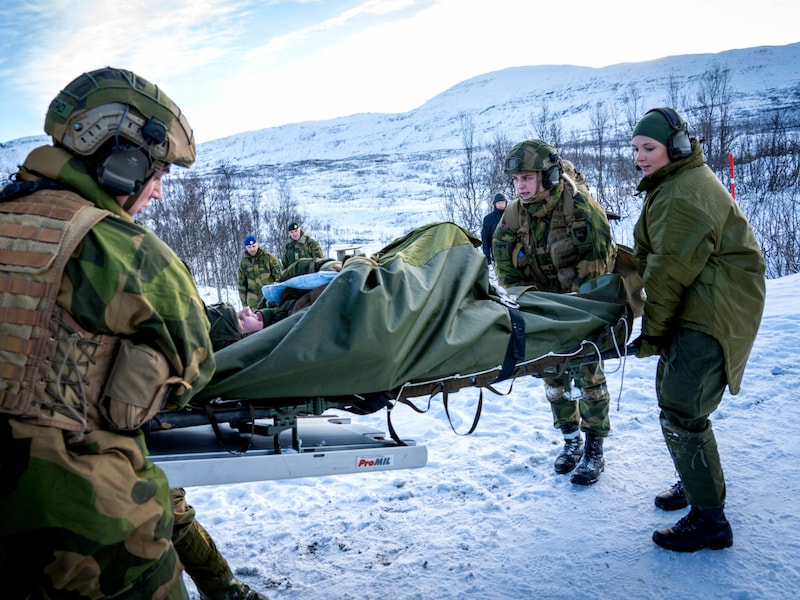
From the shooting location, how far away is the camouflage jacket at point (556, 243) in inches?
170

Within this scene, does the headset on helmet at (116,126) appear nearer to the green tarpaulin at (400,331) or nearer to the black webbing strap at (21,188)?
the black webbing strap at (21,188)

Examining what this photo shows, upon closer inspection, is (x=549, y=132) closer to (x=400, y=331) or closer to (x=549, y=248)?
(x=549, y=248)

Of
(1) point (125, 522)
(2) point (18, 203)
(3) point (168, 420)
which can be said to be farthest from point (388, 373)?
(2) point (18, 203)

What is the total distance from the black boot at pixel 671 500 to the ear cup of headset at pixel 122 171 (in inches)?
141

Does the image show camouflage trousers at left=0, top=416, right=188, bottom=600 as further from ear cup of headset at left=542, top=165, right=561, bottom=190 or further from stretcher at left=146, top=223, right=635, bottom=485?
ear cup of headset at left=542, top=165, right=561, bottom=190

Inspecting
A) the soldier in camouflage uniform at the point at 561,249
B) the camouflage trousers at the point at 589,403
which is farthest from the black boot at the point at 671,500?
the camouflage trousers at the point at 589,403

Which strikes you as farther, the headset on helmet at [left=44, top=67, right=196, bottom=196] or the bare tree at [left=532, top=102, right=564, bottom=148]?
the bare tree at [left=532, top=102, right=564, bottom=148]

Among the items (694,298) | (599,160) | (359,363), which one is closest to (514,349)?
(359,363)

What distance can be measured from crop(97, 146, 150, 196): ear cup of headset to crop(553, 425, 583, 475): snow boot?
366 centimetres

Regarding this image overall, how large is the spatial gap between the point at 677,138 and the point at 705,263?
27.7 inches

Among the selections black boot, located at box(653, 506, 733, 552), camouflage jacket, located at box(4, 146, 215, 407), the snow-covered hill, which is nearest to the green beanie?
black boot, located at box(653, 506, 733, 552)

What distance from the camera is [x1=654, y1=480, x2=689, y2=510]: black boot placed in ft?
12.8

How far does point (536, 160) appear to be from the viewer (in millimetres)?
4301

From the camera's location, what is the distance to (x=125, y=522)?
185 centimetres
